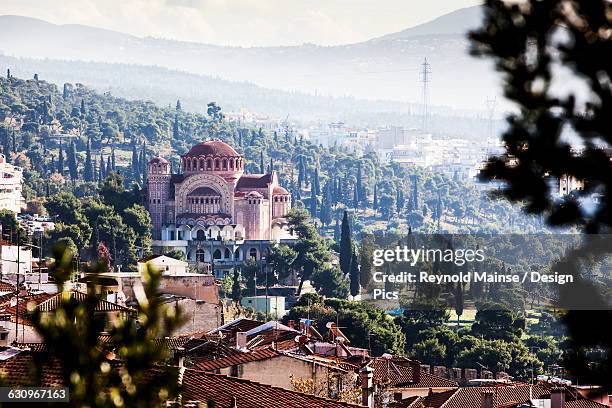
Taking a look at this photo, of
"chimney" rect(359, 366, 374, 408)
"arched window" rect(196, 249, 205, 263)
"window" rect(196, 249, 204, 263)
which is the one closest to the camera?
"chimney" rect(359, 366, 374, 408)

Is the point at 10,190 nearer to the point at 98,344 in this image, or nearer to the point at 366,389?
the point at 366,389

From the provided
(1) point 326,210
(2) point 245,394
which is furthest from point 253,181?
(2) point 245,394

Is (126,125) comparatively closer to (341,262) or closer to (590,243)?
(341,262)

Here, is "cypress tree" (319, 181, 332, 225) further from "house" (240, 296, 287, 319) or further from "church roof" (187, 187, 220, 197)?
"house" (240, 296, 287, 319)

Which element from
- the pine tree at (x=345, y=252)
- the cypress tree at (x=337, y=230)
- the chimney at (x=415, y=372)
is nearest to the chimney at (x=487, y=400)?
the chimney at (x=415, y=372)

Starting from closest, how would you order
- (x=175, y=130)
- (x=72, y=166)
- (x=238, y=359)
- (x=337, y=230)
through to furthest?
(x=238, y=359) → (x=72, y=166) → (x=337, y=230) → (x=175, y=130)

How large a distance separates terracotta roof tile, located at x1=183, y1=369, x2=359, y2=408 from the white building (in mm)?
→ 82745

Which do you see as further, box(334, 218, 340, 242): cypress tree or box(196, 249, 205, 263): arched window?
box(334, 218, 340, 242): cypress tree

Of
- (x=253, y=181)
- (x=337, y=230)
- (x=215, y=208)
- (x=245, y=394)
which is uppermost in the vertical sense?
(x=253, y=181)

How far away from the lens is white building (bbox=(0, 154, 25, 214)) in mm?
100875

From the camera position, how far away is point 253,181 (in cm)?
10738

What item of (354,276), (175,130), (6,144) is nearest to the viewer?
(354,276)

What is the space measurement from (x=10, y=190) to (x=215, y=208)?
36.2 feet

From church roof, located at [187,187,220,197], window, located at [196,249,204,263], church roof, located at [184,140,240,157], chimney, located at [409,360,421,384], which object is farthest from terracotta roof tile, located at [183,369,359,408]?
church roof, located at [184,140,240,157]
